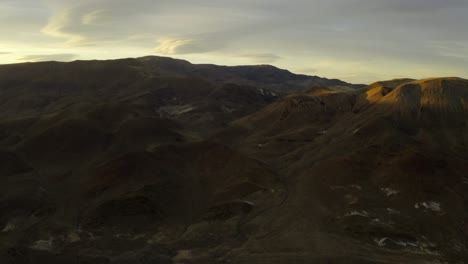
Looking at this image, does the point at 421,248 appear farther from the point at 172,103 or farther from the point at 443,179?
the point at 172,103

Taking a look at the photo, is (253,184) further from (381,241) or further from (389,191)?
(381,241)

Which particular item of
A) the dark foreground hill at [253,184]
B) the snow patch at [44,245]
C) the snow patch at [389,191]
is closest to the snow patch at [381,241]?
the dark foreground hill at [253,184]

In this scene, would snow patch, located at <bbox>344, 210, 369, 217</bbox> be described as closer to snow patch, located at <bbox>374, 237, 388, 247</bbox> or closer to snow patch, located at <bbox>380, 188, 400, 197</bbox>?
snow patch, located at <bbox>374, 237, 388, 247</bbox>

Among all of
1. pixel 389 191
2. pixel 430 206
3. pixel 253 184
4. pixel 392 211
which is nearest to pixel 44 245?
pixel 253 184

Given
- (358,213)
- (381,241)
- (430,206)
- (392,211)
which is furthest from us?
(430,206)

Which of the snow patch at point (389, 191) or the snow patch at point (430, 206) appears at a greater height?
the snow patch at point (389, 191)

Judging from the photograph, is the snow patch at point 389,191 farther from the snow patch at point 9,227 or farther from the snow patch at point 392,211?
the snow patch at point 9,227

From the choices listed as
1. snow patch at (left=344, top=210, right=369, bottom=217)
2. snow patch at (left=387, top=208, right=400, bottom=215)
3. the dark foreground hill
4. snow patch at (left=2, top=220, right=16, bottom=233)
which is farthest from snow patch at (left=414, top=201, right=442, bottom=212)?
snow patch at (left=2, top=220, right=16, bottom=233)

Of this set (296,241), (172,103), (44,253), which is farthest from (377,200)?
(172,103)
